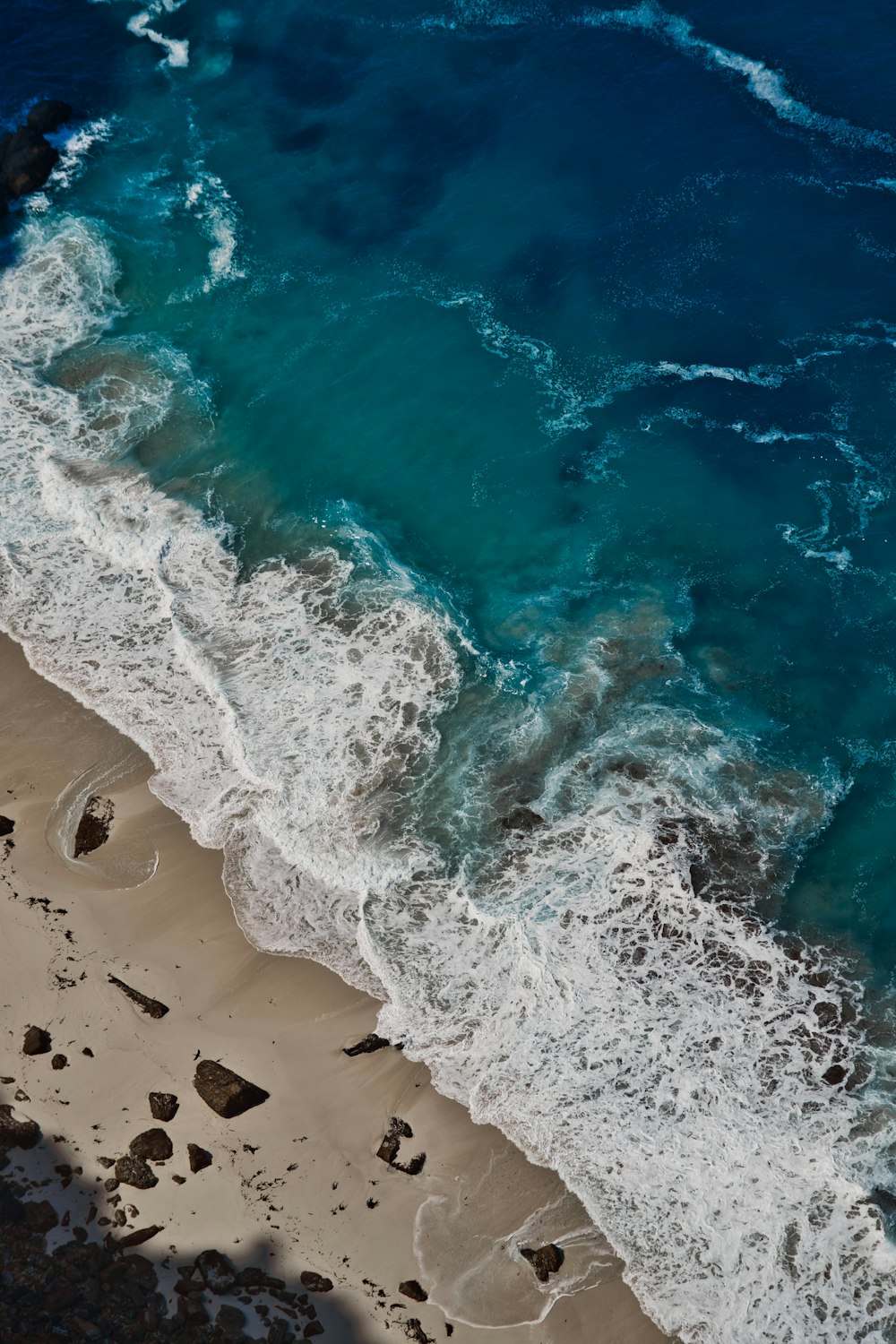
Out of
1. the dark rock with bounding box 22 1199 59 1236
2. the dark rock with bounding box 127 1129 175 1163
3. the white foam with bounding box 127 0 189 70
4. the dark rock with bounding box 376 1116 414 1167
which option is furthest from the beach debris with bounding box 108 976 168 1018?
the white foam with bounding box 127 0 189 70

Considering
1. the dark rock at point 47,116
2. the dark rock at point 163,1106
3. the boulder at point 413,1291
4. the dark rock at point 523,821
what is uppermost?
the dark rock at point 47,116

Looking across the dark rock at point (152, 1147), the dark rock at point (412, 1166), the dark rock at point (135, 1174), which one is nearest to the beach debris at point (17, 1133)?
the dark rock at point (135, 1174)

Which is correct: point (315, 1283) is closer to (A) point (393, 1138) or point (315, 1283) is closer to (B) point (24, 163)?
(A) point (393, 1138)

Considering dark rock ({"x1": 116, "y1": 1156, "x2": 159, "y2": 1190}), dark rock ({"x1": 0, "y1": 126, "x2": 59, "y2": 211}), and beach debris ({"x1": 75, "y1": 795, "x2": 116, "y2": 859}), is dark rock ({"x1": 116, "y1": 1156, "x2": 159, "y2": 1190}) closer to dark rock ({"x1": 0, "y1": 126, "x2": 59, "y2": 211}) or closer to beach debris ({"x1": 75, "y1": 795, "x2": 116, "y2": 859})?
beach debris ({"x1": 75, "y1": 795, "x2": 116, "y2": 859})

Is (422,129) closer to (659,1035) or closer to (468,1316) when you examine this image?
(659,1035)

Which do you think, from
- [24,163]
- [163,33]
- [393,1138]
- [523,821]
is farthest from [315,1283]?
[163,33]

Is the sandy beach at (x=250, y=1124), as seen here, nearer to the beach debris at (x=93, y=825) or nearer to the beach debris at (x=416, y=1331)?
the beach debris at (x=416, y=1331)
